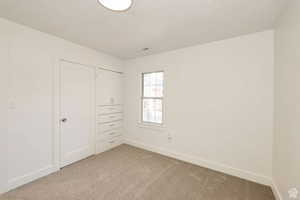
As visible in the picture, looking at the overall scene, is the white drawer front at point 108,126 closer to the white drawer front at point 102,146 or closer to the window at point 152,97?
the white drawer front at point 102,146

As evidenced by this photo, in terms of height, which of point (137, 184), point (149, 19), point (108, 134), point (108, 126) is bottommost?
point (137, 184)

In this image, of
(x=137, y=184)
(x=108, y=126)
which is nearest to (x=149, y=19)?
(x=137, y=184)

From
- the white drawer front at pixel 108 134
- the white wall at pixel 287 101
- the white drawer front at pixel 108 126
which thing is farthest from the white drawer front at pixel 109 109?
the white wall at pixel 287 101

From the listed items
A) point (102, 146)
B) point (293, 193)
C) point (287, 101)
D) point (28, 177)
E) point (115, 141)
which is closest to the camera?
point (293, 193)

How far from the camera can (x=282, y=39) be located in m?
1.63

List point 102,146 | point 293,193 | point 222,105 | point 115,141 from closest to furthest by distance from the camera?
point 293,193, point 222,105, point 102,146, point 115,141

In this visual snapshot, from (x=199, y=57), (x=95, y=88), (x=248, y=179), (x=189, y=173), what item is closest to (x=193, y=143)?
(x=189, y=173)

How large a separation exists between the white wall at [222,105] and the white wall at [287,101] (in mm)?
181

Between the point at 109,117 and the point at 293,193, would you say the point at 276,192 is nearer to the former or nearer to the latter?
the point at 293,193

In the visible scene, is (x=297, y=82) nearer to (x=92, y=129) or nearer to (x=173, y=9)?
(x=173, y=9)

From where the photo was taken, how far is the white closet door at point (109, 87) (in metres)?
3.16

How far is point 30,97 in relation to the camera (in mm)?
2031

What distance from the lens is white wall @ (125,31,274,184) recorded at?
2.01m

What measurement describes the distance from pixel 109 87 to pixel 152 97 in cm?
119
